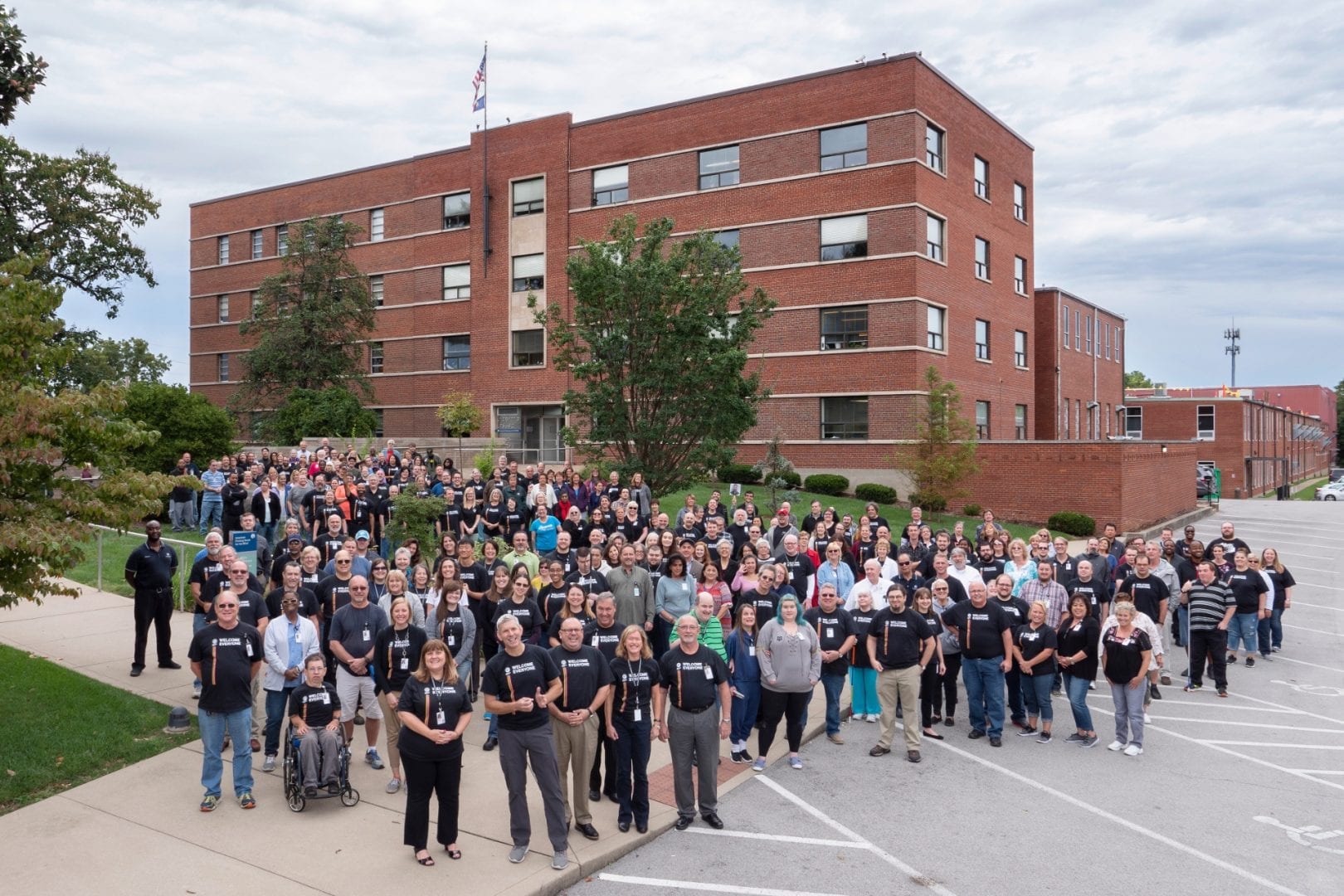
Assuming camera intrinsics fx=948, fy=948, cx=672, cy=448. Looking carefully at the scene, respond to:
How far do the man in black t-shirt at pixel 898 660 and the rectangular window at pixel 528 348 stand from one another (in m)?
31.5

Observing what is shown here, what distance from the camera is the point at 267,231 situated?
49.6m

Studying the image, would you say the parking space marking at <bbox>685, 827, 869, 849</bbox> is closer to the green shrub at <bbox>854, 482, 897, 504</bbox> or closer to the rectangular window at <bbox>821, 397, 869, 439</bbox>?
the green shrub at <bbox>854, 482, 897, 504</bbox>

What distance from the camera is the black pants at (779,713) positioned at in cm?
988

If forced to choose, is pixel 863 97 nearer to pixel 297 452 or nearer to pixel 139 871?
pixel 297 452

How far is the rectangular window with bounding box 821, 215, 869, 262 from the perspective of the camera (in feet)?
109

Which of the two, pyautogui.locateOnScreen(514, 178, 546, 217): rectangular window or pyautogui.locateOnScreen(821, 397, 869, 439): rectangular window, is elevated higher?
pyautogui.locateOnScreen(514, 178, 546, 217): rectangular window

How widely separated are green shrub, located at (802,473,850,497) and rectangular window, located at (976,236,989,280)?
1071 cm

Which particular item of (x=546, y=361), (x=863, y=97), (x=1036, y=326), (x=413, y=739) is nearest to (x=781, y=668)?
(x=413, y=739)

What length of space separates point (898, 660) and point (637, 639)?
12.3 feet

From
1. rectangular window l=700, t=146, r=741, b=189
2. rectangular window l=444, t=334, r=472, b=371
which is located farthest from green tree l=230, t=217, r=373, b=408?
rectangular window l=700, t=146, r=741, b=189

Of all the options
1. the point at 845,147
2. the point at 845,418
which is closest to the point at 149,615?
the point at 845,418

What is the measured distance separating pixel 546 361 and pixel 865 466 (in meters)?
14.7

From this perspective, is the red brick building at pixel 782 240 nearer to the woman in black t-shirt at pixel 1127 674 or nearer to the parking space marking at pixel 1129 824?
the woman in black t-shirt at pixel 1127 674

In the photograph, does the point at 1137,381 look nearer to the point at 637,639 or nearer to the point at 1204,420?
the point at 1204,420
